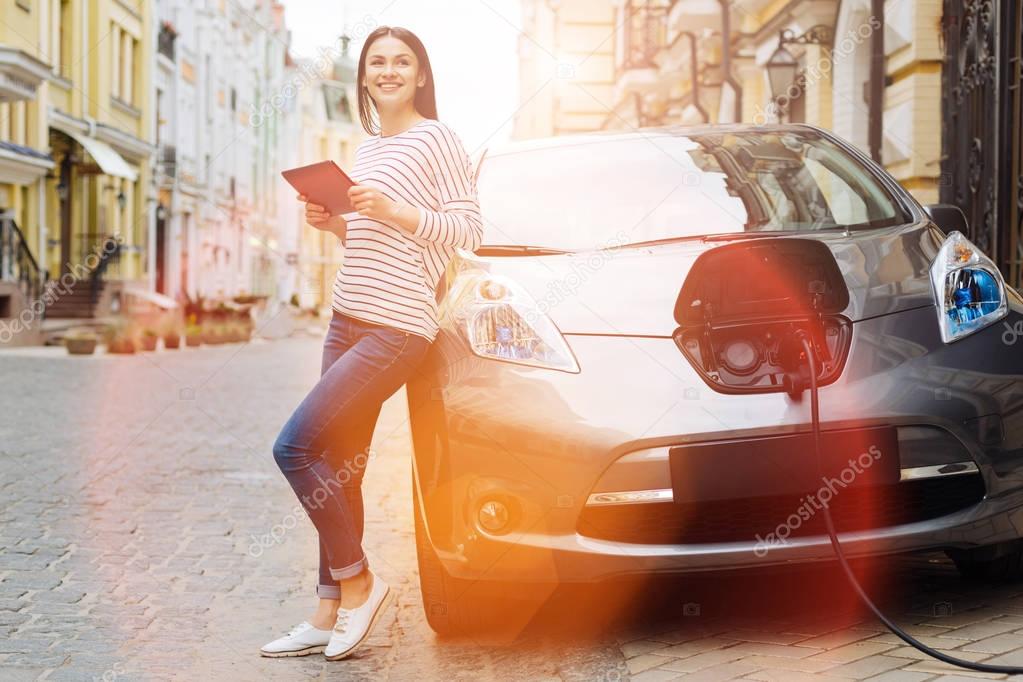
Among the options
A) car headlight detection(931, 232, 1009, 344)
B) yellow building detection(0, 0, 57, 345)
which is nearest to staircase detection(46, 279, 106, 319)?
yellow building detection(0, 0, 57, 345)

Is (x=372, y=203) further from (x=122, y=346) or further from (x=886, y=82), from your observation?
(x=122, y=346)

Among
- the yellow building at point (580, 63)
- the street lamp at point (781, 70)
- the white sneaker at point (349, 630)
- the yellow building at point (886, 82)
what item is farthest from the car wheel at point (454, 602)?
the yellow building at point (580, 63)

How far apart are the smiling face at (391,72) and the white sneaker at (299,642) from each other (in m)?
1.55

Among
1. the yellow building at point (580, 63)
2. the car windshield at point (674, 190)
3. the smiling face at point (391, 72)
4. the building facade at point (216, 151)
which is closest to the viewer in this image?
the smiling face at point (391, 72)

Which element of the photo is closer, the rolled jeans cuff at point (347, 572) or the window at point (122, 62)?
the rolled jeans cuff at point (347, 572)

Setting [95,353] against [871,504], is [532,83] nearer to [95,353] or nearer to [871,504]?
[95,353]

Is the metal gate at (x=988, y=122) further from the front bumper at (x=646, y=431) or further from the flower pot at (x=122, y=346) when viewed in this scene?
the flower pot at (x=122, y=346)

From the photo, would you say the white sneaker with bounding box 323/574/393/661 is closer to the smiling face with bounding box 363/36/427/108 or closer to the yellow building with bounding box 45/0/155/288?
the smiling face with bounding box 363/36/427/108

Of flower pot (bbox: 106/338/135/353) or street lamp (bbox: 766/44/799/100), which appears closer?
street lamp (bbox: 766/44/799/100)

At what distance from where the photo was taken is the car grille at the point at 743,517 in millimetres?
3609

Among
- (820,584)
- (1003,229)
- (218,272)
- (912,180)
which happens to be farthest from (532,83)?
(820,584)

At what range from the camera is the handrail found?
2533 centimetres

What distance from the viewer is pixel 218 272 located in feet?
167

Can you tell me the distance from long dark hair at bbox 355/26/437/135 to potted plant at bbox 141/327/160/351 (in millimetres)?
19933
